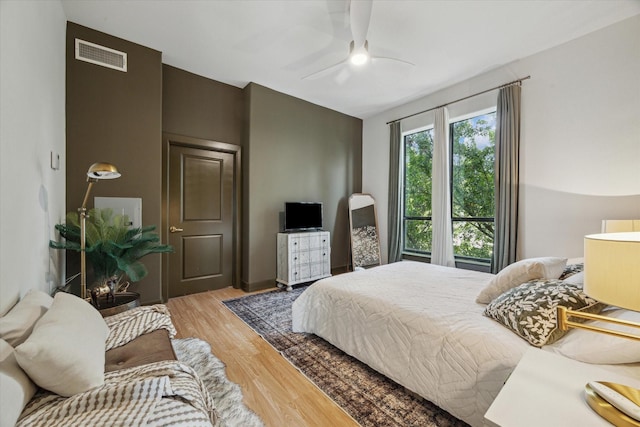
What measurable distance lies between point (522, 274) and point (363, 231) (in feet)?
10.5

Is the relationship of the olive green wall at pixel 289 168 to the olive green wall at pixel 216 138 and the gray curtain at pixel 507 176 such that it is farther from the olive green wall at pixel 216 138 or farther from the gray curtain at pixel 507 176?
the gray curtain at pixel 507 176

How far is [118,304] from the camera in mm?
1999

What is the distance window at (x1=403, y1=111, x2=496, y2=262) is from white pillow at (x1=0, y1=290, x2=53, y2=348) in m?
4.19

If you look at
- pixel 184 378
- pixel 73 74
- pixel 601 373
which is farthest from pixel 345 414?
pixel 73 74

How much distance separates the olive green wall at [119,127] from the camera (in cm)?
254

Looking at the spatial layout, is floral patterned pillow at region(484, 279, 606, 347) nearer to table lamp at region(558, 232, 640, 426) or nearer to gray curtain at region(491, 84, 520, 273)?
table lamp at region(558, 232, 640, 426)

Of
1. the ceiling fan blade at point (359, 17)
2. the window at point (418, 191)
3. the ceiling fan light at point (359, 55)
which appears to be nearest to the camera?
the ceiling fan blade at point (359, 17)

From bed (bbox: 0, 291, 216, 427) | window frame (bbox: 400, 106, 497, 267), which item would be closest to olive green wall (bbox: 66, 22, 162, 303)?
bed (bbox: 0, 291, 216, 427)

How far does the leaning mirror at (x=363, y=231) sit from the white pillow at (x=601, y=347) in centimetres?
347

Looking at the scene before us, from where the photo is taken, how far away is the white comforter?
130cm

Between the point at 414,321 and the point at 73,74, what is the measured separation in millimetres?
3714

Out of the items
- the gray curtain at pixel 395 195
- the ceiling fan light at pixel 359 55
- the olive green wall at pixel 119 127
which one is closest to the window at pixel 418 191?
the gray curtain at pixel 395 195

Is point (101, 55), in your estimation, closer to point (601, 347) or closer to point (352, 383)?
point (352, 383)

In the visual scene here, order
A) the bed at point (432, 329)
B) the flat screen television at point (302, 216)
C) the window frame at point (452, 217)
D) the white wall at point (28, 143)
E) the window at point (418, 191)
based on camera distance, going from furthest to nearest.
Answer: the window at point (418, 191), the flat screen television at point (302, 216), the window frame at point (452, 217), the bed at point (432, 329), the white wall at point (28, 143)
